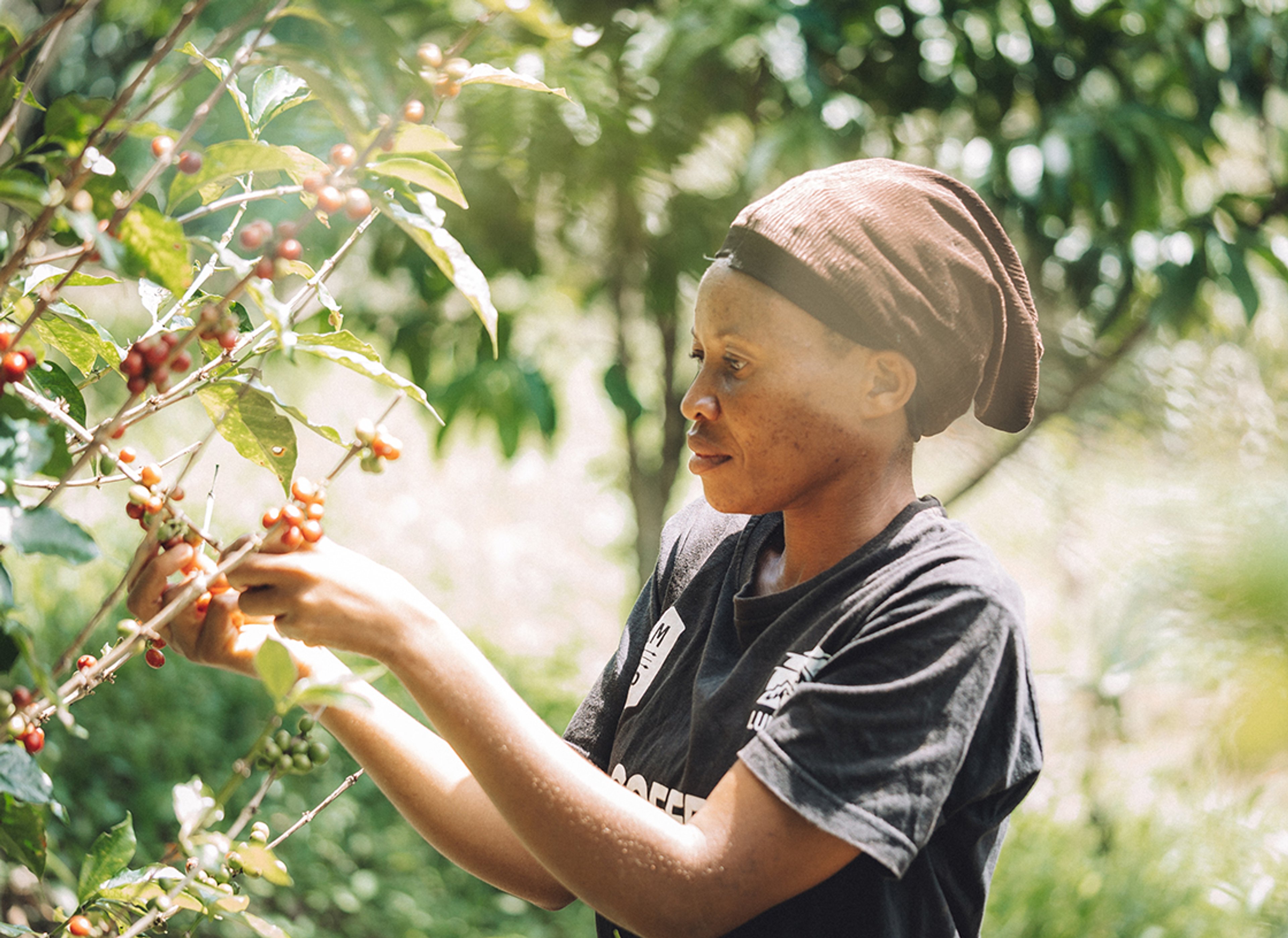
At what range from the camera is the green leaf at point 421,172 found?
2.13 ft

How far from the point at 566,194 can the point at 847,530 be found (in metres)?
1.59

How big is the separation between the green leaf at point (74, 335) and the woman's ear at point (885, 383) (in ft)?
1.87

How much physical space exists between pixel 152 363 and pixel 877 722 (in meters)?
0.52

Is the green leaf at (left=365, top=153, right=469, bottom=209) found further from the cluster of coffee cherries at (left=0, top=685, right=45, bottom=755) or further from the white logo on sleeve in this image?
the white logo on sleeve

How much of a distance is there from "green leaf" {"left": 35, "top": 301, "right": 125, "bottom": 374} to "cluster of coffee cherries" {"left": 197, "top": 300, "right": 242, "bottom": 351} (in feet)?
0.37

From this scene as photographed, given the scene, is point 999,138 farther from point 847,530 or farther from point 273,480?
point 273,480

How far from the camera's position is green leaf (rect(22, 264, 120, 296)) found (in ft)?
2.48

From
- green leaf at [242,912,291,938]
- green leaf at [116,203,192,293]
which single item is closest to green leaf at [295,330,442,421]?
green leaf at [116,203,192,293]

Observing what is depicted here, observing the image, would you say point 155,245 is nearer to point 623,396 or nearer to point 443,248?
point 443,248

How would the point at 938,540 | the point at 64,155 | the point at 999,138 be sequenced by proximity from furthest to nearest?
the point at 999,138 → the point at 938,540 → the point at 64,155

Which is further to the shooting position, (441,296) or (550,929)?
(550,929)

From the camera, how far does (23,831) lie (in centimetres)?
68

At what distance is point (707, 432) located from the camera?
36.1 inches

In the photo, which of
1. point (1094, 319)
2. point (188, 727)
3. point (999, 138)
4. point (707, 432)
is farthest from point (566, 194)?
point (188, 727)
